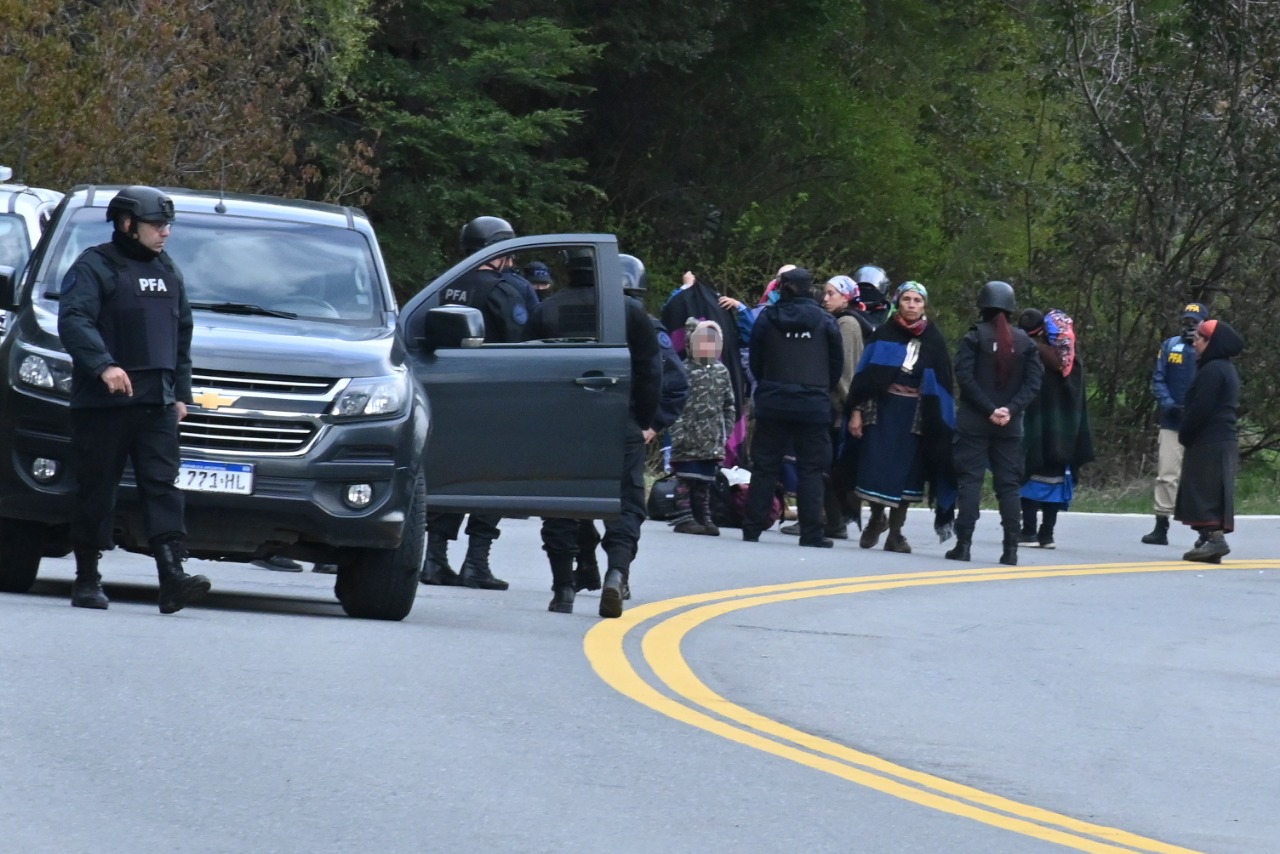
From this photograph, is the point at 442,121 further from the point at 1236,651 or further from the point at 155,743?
the point at 155,743

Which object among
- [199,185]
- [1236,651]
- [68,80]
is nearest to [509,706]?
[1236,651]

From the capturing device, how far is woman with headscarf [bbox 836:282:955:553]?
62.4 feet

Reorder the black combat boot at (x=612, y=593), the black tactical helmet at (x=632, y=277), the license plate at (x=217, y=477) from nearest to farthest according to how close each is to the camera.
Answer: the license plate at (x=217, y=477) → the black combat boot at (x=612, y=593) → the black tactical helmet at (x=632, y=277)

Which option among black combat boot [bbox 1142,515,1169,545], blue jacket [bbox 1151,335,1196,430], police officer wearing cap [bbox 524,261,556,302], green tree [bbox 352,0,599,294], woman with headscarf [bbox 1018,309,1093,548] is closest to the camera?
police officer wearing cap [bbox 524,261,556,302]

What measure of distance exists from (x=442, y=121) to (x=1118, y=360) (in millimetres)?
10459

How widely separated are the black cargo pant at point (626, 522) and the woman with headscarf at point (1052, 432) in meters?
8.37

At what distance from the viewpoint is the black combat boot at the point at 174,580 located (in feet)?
36.4

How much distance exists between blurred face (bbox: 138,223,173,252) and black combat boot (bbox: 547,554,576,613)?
3.01 meters

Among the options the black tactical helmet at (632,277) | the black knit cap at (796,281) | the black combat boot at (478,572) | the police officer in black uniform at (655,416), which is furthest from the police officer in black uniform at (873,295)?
the black tactical helmet at (632,277)

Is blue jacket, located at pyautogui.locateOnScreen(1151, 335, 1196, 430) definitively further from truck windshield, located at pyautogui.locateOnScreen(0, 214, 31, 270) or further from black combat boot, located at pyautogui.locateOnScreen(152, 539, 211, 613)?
black combat boot, located at pyautogui.locateOnScreen(152, 539, 211, 613)

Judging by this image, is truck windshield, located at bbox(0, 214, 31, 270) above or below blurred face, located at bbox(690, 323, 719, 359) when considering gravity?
above

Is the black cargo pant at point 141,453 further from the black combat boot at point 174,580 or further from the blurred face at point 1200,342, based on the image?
the blurred face at point 1200,342

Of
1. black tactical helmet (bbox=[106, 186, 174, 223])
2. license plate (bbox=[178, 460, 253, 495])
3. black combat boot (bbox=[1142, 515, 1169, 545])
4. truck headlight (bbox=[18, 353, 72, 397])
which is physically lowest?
black combat boot (bbox=[1142, 515, 1169, 545])

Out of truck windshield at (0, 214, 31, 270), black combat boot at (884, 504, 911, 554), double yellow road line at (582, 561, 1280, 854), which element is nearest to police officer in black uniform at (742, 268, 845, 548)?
black combat boot at (884, 504, 911, 554)
